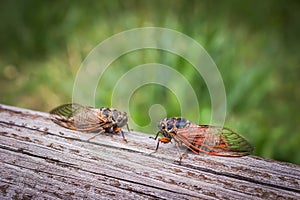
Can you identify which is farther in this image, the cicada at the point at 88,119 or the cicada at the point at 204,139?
the cicada at the point at 88,119

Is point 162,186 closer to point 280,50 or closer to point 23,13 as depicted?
point 280,50

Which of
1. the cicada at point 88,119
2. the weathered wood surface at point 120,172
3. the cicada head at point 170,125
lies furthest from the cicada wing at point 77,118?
the cicada head at point 170,125

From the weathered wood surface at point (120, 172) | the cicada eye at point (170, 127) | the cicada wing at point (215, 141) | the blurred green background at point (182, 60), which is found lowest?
the weathered wood surface at point (120, 172)

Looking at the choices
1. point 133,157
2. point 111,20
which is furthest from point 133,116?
point 111,20

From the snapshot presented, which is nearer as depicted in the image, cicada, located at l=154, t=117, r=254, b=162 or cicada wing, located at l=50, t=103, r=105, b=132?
cicada, located at l=154, t=117, r=254, b=162

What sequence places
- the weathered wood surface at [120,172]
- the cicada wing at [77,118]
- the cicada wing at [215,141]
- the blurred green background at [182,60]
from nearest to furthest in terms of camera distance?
the weathered wood surface at [120,172] → the cicada wing at [215,141] → the cicada wing at [77,118] → the blurred green background at [182,60]

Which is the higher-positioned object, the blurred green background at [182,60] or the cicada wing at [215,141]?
the blurred green background at [182,60]

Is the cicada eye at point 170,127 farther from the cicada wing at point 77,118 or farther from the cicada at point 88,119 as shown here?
the cicada wing at point 77,118

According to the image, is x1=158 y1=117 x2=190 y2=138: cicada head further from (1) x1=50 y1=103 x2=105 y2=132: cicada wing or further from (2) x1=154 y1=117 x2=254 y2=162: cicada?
(1) x1=50 y1=103 x2=105 y2=132: cicada wing

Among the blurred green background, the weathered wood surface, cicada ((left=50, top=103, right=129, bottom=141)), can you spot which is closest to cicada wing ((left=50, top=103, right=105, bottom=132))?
cicada ((left=50, top=103, right=129, bottom=141))
